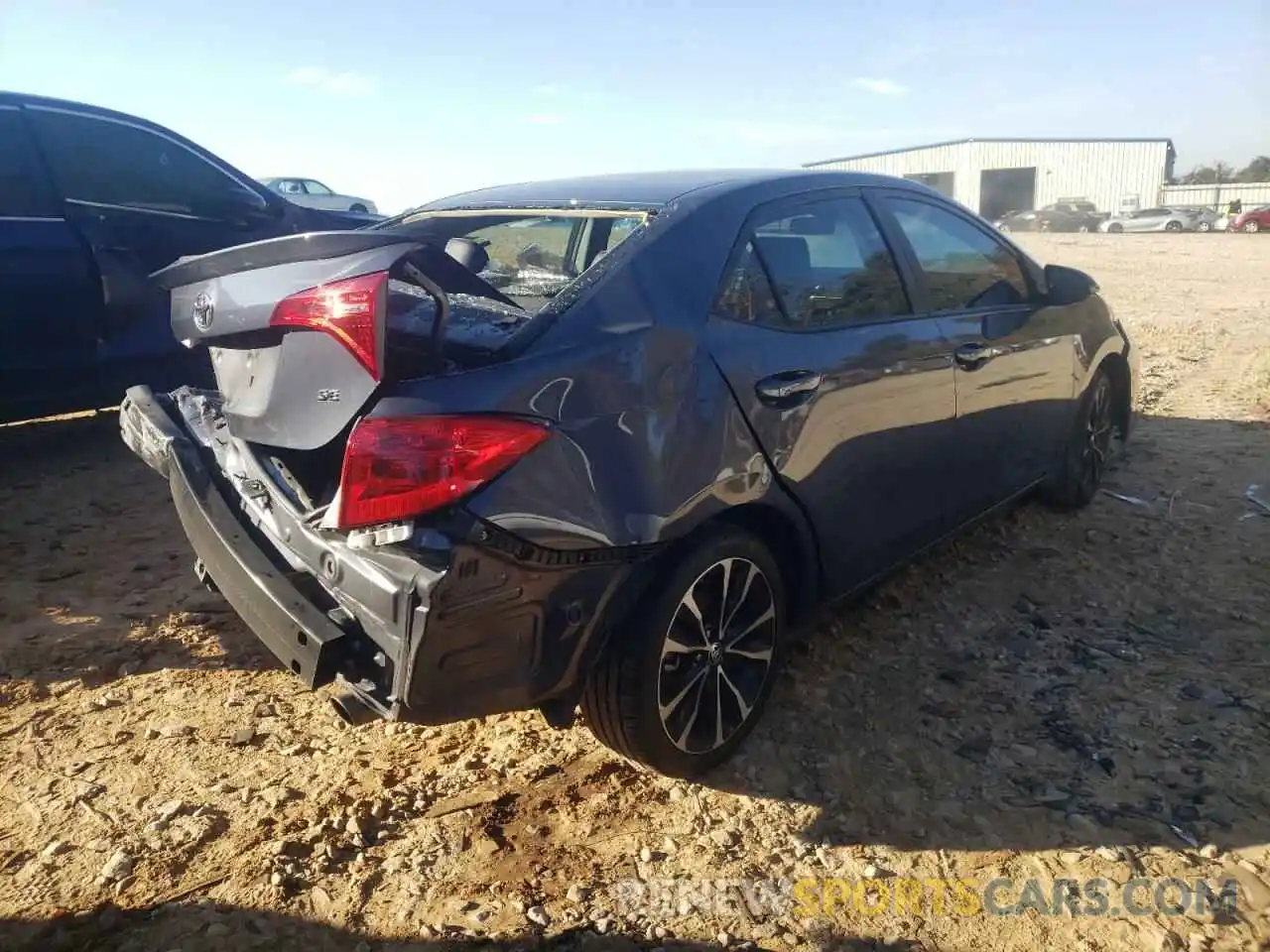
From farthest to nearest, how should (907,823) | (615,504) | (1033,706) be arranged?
(1033,706) < (907,823) < (615,504)

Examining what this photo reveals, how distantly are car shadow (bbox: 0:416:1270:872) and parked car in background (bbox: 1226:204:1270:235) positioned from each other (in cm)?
3993

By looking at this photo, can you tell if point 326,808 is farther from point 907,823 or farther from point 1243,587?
point 1243,587

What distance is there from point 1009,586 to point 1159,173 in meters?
57.6

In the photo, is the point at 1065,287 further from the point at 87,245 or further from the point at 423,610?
the point at 87,245

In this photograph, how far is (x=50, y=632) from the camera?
3521 mm

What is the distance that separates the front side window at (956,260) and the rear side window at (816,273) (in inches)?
9.6

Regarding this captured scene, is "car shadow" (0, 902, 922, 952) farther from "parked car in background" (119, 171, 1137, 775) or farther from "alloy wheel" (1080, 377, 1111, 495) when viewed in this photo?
"alloy wheel" (1080, 377, 1111, 495)

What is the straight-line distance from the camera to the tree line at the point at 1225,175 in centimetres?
6649

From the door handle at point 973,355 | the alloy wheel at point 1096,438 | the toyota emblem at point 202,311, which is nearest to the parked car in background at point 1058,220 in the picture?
the alloy wheel at point 1096,438

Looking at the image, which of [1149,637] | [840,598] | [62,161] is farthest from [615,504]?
[62,161]

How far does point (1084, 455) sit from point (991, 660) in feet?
5.79

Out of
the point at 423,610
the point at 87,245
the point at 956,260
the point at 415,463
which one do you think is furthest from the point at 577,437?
the point at 87,245

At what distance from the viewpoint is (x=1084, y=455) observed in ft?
15.4

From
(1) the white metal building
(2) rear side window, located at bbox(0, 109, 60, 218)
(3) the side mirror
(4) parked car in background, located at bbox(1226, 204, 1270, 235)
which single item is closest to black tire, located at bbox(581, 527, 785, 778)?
(3) the side mirror
